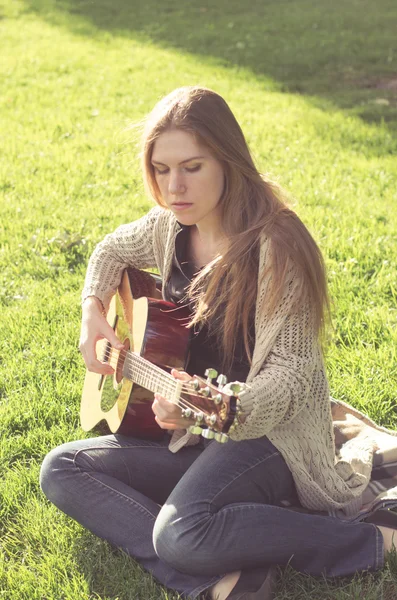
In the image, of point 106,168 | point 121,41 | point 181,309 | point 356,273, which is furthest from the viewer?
point 121,41

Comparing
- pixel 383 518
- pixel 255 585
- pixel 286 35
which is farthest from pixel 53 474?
pixel 286 35

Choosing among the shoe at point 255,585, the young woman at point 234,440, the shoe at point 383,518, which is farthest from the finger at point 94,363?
the shoe at point 383,518

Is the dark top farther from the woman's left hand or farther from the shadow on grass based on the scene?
the shadow on grass

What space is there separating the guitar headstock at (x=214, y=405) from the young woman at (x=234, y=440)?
0.38ft

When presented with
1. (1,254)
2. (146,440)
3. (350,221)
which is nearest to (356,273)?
(350,221)

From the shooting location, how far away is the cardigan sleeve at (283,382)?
7.06ft

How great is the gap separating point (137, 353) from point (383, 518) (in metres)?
0.94

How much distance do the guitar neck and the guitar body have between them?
11mm

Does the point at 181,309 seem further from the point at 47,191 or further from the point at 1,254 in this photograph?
the point at 47,191

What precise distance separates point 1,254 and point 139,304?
203 centimetres

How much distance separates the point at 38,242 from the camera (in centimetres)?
459

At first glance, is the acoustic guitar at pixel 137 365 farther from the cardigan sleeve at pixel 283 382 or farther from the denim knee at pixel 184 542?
the denim knee at pixel 184 542

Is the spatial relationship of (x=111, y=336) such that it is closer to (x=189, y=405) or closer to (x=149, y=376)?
(x=149, y=376)

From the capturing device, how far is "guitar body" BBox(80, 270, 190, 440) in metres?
2.53
